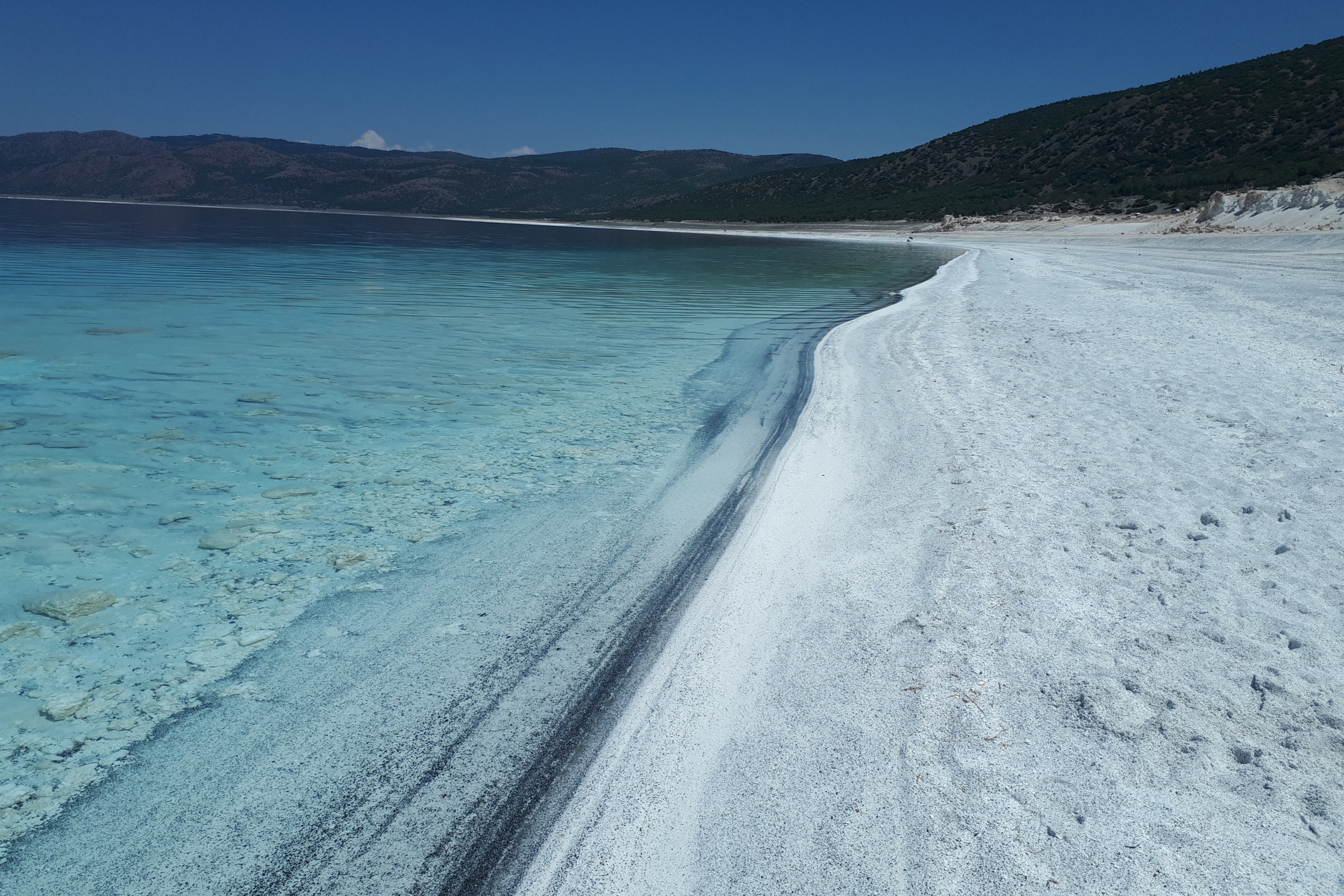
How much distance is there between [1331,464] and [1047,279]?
16232 millimetres

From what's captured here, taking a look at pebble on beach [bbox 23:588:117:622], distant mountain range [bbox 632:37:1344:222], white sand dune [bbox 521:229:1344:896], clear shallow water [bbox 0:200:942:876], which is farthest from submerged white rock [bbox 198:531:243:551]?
distant mountain range [bbox 632:37:1344:222]

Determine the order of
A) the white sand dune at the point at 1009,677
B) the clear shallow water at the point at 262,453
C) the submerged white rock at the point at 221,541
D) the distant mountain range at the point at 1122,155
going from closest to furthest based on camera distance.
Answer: the white sand dune at the point at 1009,677, the clear shallow water at the point at 262,453, the submerged white rock at the point at 221,541, the distant mountain range at the point at 1122,155

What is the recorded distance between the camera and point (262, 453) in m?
6.53

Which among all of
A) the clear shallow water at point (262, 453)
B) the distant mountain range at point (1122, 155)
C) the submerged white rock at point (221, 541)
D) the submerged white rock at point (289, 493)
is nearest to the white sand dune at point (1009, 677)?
the clear shallow water at point (262, 453)

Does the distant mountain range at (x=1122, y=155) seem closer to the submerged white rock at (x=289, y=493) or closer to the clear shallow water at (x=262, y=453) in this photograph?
the clear shallow water at (x=262, y=453)

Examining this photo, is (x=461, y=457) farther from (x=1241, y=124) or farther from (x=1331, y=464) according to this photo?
(x=1241, y=124)

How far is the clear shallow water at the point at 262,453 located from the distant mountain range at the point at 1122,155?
4564cm

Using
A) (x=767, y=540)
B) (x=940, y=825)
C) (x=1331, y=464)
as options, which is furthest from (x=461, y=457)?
(x=1331, y=464)

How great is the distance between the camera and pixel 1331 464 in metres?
5.34

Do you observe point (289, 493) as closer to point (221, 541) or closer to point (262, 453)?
point (221, 541)

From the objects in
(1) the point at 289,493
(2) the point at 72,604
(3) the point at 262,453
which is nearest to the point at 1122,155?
(3) the point at 262,453

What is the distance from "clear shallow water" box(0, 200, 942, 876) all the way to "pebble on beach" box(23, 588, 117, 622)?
0.02m

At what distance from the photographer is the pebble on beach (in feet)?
13.1

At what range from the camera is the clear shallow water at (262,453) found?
3617 mm
